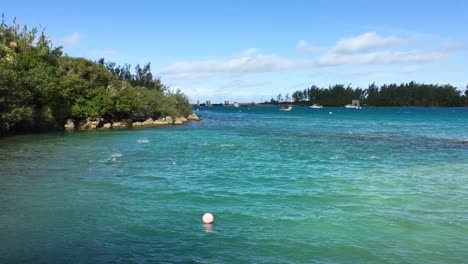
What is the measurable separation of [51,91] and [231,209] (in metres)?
41.1

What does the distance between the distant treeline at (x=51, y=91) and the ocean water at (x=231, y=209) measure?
47.3ft

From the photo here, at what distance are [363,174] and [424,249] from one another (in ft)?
38.9

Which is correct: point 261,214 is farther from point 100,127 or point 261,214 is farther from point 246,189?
point 100,127

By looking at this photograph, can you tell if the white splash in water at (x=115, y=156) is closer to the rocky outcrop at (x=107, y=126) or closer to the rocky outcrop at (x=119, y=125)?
the rocky outcrop at (x=107, y=126)

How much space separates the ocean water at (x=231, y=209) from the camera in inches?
434

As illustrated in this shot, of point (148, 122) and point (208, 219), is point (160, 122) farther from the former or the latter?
point (208, 219)

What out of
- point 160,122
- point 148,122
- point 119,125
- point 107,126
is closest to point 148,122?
point 148,122

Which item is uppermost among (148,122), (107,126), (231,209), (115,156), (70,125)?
(70,125)

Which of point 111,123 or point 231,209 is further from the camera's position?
point 111,123

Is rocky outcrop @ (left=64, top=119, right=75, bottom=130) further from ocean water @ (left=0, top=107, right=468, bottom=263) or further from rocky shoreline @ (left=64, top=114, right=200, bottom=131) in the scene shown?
ocean water @ (left=0, top=107, right=468, bottom=263)

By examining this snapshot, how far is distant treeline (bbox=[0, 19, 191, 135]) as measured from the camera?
41500mm

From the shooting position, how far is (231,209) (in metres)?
15.4

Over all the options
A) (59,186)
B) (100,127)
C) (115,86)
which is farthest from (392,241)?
(115,86)

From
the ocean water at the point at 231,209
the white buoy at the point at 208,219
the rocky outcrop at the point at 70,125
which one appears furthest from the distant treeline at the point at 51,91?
the white buoy at the point at 208,219
